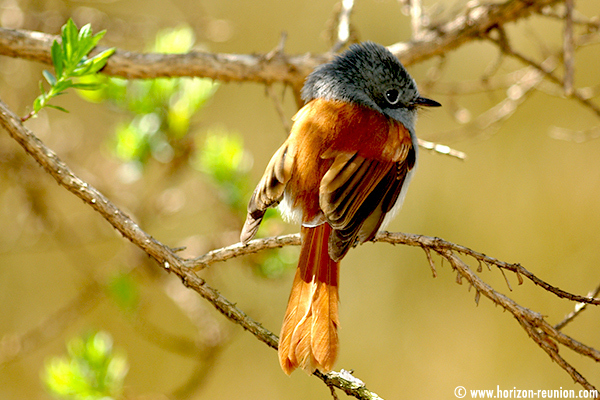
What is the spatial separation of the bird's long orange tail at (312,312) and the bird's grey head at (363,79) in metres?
0.81

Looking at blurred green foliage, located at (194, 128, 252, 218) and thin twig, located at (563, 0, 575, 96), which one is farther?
blurred green foliage, located at (194, 128, 252, 218)

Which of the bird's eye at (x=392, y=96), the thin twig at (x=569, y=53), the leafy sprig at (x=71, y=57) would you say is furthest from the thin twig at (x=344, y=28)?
the leafy sprig at (x=71, y=57)

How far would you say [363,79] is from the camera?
293 centimetres

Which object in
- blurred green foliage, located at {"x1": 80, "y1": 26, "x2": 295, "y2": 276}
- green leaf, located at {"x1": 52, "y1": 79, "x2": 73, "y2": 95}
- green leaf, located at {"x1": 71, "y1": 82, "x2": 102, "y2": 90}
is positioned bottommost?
green leaf, located at {"x1": 52, "y1": 79, "x2": 73, "y2": 95}

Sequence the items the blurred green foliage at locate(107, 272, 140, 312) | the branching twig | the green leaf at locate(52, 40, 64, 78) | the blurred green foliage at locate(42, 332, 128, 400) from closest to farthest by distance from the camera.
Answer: the branching twig < the green leaf at locate(52, 40, 64, 78) < the blurred green foliage at locate(42, 332, 128, 400) < the blurred green foliage at locate(107, 272, 140, 312)

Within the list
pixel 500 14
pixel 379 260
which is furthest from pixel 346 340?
pixel 500 14

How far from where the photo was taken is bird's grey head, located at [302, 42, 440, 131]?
2.86 m

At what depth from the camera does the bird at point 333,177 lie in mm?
2145

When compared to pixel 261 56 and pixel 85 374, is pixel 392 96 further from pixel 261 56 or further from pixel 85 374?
pixel 85 374

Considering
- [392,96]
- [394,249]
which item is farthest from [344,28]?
[394,249]

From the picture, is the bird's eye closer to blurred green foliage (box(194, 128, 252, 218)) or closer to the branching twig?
blurred green foliage (box(194, 128, 252, 218))

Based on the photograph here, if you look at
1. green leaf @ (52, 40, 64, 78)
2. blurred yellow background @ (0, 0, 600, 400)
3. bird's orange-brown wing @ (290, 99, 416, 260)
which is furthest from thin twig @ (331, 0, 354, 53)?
blurred yellow background @ (0, 0, 600, 400)

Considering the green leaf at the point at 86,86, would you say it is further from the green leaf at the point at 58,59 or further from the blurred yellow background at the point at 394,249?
the blurred yellow background at the point at 394,249

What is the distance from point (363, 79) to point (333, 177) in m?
0.78
